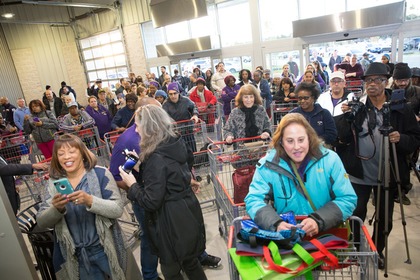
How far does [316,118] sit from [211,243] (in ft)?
6.84

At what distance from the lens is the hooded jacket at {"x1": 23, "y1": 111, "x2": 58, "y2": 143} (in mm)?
6039

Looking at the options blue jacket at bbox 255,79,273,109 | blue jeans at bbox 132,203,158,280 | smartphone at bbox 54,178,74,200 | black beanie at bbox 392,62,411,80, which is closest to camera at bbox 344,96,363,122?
black beanie at bbox 392,62,411,80

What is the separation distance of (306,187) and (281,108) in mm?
4663

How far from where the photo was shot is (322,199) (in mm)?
1772

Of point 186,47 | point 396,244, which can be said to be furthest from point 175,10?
point 396,244

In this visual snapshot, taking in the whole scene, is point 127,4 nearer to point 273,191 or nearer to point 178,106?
point 178,106

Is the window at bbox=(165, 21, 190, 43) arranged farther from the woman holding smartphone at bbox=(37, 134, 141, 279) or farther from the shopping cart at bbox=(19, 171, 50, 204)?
the woman holding smartphone at bbox=(37, 134, 141, 279)

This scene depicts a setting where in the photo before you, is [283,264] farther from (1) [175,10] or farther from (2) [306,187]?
(1) [175,10]

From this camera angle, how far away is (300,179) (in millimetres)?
1764

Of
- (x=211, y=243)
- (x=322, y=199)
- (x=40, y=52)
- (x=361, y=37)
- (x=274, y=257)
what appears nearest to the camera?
(x=274, y=257)

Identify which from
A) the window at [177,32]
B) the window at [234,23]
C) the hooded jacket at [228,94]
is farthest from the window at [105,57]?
the hooded jacket at [228,94]

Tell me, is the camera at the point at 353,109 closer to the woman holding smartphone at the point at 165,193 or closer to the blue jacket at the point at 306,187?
the blue jacket at the point at 306,187

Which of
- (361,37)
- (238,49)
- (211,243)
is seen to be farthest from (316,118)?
(238,49)

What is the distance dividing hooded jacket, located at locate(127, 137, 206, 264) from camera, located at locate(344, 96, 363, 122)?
5.23ft
